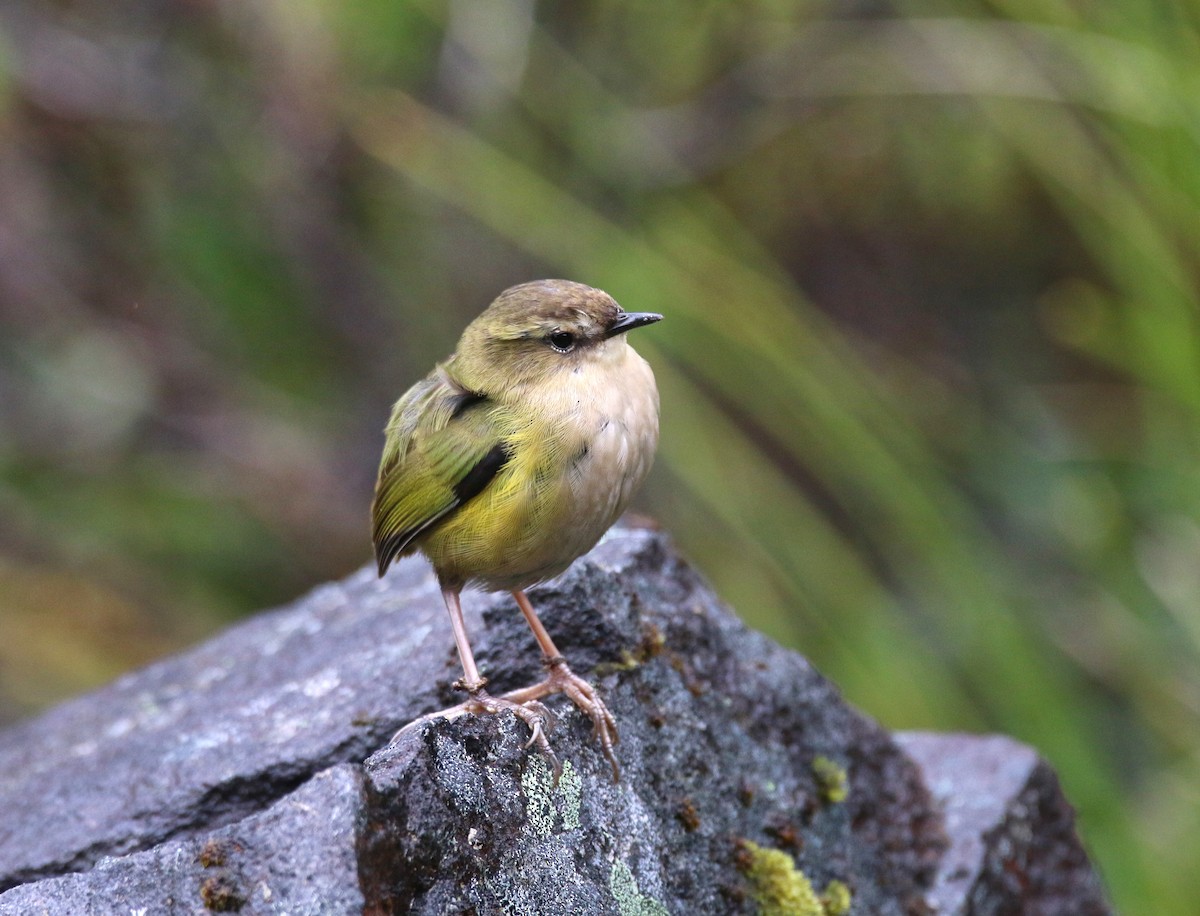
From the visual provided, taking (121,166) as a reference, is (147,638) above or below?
below

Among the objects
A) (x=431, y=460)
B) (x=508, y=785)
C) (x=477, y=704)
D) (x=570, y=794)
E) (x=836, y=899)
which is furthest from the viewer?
(x=431, y=460)

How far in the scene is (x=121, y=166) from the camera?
8148 mm

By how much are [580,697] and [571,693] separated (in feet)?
0.08

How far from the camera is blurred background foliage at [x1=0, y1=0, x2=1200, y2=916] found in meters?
5.68

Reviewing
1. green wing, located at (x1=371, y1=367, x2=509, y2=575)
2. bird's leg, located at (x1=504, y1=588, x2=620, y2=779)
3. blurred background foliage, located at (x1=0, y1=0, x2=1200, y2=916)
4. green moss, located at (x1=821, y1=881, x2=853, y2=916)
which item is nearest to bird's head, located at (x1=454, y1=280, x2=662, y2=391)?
green wing, located at (x1=371, y1=367, x2=509, y2=575)

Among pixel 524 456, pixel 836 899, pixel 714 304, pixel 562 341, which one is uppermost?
pixel 714 304

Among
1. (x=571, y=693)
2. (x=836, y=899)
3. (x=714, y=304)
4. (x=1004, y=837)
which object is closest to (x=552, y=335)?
(x=571, y=693)

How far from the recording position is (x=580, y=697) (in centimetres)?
311

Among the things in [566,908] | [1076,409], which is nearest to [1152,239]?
[1076,409]

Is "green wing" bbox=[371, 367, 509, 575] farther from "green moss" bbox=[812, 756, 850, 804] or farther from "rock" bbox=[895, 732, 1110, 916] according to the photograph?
"rock" bbox=[895, 732, 1110, 916]

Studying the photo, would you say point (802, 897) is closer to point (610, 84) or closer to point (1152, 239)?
point (1152, 239)

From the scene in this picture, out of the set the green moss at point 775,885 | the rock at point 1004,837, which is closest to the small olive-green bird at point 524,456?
the green moss at point 775,885

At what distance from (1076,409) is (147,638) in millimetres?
5041

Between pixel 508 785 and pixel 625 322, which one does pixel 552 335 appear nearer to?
pixel 625 322
